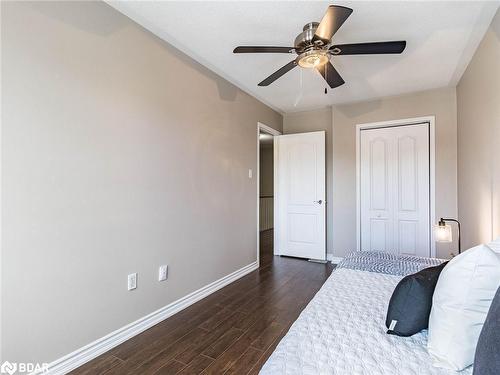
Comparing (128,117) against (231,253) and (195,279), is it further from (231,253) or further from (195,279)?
(231,253)

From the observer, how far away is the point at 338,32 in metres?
2.17

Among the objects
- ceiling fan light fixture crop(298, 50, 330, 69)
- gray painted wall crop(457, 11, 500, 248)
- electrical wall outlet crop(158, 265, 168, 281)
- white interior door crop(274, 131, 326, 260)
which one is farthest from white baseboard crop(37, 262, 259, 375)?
gray painted wall crop(457, 11, 500, 248)

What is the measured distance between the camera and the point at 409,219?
3.61 metres

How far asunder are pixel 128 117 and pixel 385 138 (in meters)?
3.35

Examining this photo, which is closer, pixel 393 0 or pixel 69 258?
pixel 69 258

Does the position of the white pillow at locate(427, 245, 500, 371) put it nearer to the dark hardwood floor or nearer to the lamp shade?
the dark hardwood floor

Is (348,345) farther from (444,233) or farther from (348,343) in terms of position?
(444,233)

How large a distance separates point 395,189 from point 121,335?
3617mm

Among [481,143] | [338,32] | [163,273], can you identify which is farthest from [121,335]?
[481,143]

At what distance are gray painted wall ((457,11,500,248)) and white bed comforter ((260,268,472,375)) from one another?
1.45m

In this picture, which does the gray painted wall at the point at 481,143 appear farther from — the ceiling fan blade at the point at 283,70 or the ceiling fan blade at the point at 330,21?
the ceiling fan blade at the point at 283,70

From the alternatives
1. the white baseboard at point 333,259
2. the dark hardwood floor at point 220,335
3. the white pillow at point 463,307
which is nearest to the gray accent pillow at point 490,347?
the white pillow at point 463,307

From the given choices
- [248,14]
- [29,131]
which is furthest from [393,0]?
[29,131]

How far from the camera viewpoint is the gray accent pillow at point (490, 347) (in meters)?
0.64
